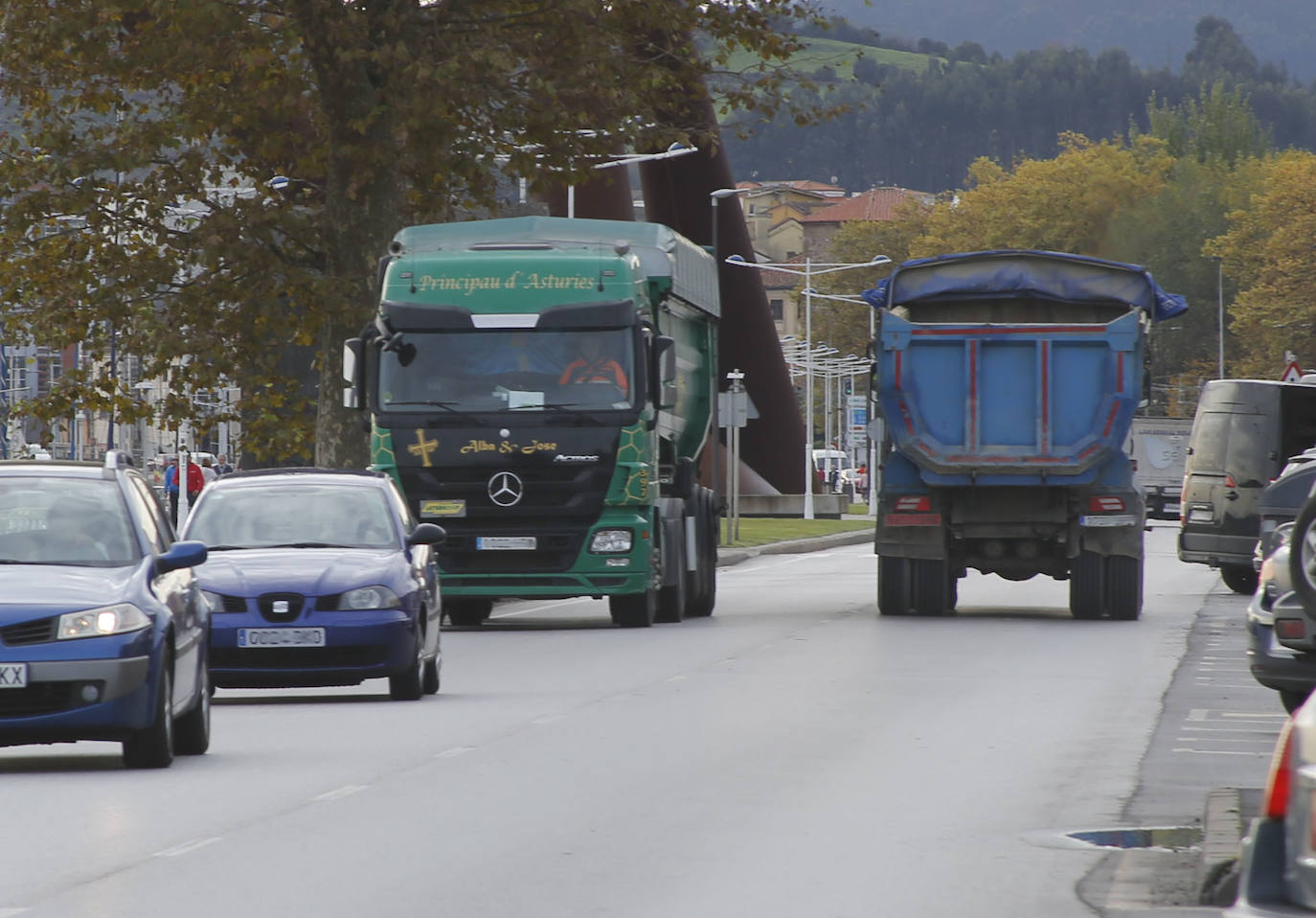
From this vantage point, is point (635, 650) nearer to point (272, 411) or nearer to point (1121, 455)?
point (1121, 455)

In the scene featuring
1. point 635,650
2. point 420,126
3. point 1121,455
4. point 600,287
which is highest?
point 420,126

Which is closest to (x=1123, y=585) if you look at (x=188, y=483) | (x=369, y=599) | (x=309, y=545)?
(x=309, y=545)

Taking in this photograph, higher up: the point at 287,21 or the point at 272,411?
the point at 287,21

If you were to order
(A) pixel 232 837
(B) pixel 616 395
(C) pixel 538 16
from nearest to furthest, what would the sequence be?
(A) pixel 232 837 → (B) pixel 616 395 → (C) pixel 538 16

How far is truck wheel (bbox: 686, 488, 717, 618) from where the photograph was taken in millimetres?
28047

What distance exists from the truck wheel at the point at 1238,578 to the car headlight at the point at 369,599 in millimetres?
18728

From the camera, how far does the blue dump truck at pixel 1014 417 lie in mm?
25484

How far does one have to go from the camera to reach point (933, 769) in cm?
1275

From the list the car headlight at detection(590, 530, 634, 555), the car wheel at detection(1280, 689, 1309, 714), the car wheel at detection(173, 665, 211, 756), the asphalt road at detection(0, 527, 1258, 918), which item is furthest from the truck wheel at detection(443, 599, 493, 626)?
the car wheel at detection(173, 665, 211, 756)

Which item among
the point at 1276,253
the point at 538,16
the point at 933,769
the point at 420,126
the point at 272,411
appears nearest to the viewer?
the point at 933,769

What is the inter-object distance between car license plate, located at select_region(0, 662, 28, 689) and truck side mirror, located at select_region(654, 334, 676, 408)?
41.6 feet

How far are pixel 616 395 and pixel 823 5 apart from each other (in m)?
9.08

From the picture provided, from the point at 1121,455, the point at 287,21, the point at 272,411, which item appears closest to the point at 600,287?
the point at 1121,455

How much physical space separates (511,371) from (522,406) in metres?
0.34
